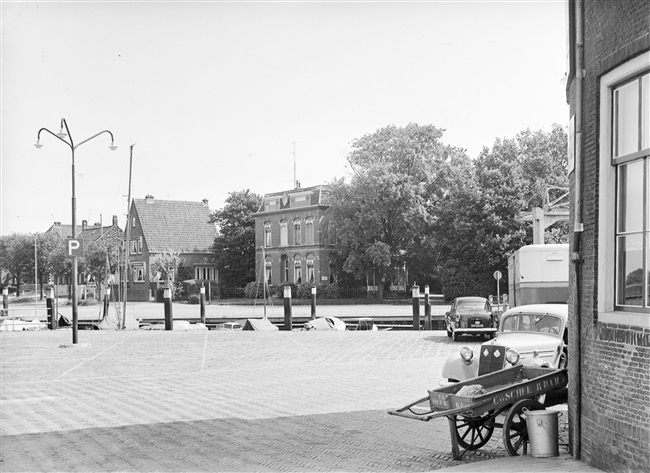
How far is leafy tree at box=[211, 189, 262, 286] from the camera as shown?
75750 mm

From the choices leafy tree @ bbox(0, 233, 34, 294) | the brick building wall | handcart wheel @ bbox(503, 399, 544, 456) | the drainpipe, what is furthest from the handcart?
leafy tree @ bbox(0, 233, 34, 294)

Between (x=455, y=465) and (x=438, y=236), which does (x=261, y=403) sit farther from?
(x=438, y=236)

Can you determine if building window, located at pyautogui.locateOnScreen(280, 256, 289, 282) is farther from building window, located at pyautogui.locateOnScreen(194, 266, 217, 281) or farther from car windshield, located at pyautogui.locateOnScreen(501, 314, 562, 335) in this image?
car windshield, located at pyautogui.locateOnScreen(501, 314, 562, 335)

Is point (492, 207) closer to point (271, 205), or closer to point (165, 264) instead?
point (271, 205)

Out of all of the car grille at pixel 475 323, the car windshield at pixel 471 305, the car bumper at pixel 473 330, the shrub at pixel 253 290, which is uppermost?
the car windshield at pixel 471 305

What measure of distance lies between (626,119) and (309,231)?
60.7 meters

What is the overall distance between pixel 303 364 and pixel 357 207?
133 feet

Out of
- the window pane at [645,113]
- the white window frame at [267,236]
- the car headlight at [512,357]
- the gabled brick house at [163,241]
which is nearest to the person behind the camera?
the window pane at [645,113]

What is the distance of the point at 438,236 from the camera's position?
57.8 m

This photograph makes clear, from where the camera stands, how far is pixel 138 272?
262 feet

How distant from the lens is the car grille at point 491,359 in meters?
10.7

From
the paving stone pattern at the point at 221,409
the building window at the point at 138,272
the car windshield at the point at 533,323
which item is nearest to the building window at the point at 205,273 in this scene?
the building window at the point at 138,272

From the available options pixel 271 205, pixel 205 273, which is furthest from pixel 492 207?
pixel 205 273

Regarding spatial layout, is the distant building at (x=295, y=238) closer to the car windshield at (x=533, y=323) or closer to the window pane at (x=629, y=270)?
the car windshield at (x=533, y=323)
